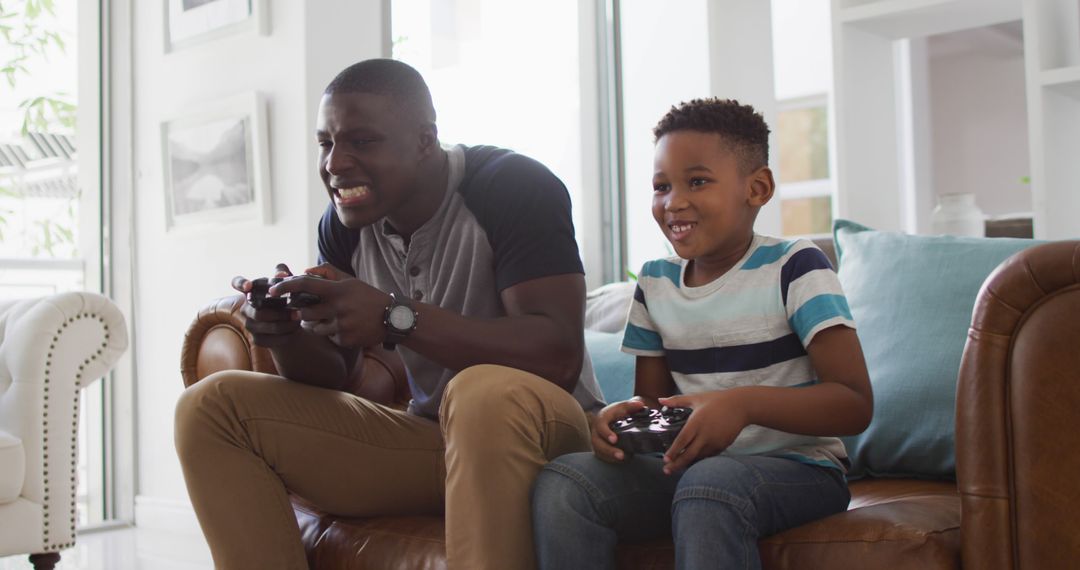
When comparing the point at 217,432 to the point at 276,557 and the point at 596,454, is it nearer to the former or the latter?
the point at 276,557

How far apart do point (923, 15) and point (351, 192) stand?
150 cm

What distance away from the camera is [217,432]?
4.87 ft

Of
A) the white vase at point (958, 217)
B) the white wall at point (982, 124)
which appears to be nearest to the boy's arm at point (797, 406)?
the white vase at point (958, 217)

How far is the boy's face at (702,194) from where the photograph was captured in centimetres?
141

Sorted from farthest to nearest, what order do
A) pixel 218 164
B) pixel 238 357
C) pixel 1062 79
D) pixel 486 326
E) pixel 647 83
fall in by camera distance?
pixel 647 83 < pixel 218 164 < pixel 1062 79 < pixel 238 357 < pixel 486 326

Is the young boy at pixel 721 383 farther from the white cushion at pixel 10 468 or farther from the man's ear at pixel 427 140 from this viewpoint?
the white cushion at pixel 10 468

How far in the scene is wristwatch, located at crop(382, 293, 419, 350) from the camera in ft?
4.73

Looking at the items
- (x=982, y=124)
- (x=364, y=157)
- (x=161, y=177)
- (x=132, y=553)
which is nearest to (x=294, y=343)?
(x=364, y=157)

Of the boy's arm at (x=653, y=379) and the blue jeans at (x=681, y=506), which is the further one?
the boy's arm at (x=653, y=379)

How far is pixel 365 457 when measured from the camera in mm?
1557

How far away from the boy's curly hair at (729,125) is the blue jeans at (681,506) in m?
0.43

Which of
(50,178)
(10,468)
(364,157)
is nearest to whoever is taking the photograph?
(364,157)

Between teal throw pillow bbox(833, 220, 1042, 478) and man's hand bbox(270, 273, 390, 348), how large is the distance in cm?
83

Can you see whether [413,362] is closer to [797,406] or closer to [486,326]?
[486,326]
